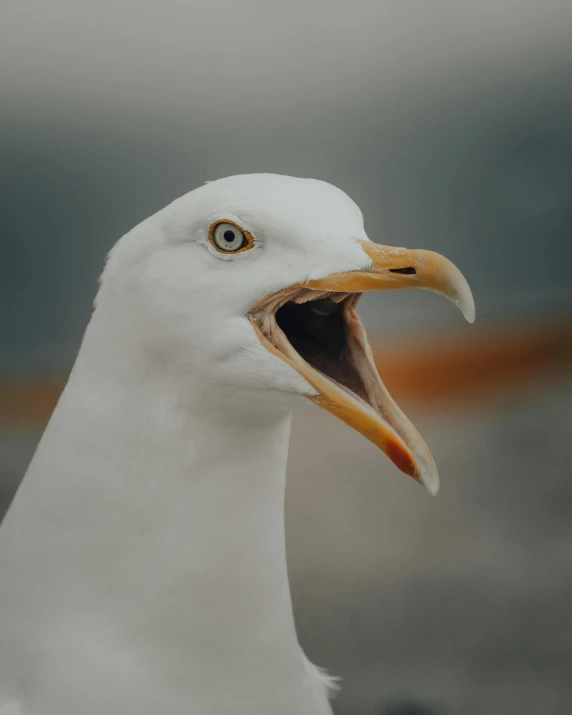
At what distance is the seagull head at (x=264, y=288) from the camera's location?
0.97 metres

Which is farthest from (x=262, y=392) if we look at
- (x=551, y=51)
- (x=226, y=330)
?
(x=551, y=51)

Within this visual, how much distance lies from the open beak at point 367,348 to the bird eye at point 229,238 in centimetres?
6

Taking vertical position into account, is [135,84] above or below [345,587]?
above

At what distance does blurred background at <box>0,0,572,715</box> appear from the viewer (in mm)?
1751

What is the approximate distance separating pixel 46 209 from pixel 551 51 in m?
1.02

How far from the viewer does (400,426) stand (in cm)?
101

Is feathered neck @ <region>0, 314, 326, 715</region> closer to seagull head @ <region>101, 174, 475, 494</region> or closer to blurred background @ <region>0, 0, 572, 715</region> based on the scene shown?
seagull head @ <region>101, 174, 475, 494</region>

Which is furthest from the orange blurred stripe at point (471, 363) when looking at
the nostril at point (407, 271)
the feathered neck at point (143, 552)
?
the nostril at point (407, 271)

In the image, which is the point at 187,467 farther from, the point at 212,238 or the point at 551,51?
the point at 551,51

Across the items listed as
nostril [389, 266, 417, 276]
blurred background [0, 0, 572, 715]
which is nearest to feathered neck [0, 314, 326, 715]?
nostril [389, 266, 417, 276]

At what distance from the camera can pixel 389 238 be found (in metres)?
1.84

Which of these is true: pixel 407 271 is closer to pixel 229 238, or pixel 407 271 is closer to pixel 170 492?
pixel 229 238

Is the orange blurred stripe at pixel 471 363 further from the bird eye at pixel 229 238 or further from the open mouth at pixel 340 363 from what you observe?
the bird eye at pixel 229 238

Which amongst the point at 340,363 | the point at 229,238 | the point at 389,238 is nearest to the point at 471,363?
the point at 389,238
